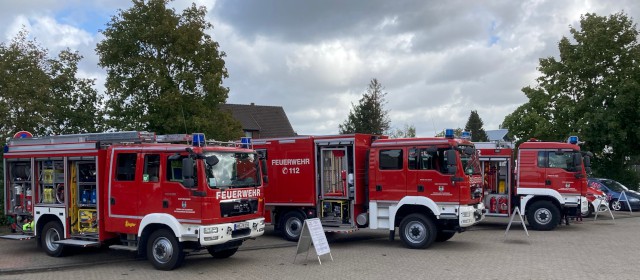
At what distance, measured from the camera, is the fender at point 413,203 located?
13117mm

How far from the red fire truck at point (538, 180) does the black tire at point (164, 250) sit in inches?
423

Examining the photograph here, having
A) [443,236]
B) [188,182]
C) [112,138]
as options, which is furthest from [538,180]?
[112,138]

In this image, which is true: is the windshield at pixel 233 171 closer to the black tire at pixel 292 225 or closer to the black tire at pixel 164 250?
Answer: the black tire at pixel 164 250

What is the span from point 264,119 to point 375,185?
40969mm

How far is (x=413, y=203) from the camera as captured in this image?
1336 cm

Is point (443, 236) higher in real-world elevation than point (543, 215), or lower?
lower

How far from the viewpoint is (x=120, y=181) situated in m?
11.6

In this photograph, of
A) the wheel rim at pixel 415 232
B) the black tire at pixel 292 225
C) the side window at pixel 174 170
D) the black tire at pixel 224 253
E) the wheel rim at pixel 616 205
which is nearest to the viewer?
the side window at pixel 174 170

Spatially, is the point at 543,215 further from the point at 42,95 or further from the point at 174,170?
the point at 42,95

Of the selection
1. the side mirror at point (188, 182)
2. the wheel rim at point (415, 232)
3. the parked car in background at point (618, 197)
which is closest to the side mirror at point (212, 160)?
the side mirror at point (188, 182)

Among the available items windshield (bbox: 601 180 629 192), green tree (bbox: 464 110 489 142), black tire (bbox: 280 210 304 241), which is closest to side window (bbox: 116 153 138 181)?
black tire (bbox: 280 210 304 241)

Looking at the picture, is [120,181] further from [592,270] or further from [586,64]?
[586,64]

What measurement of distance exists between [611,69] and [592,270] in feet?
75.7

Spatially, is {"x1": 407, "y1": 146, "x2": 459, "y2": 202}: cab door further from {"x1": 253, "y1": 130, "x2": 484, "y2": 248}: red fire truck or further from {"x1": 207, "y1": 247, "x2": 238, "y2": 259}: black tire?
{"x1": 207, "y1": 247, "x2": 238, "y2": 259}: black tire
